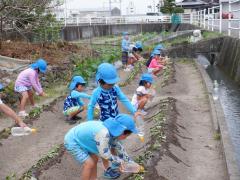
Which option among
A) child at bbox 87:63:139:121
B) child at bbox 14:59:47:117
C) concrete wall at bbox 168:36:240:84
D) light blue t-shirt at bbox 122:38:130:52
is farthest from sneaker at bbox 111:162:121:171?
light blue t-shirt at bbox 122:38:130:52

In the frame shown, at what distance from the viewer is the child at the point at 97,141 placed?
437 cm

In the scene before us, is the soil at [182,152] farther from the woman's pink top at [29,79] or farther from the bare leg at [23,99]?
the bare leg at [23,99]

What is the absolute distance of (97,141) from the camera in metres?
4.46

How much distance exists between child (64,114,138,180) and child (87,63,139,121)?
84cm

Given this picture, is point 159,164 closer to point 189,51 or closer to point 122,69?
point 122,69

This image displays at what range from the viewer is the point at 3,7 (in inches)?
A: 551

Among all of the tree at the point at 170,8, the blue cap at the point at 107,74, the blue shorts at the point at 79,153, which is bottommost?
the blue shorts at the point at 79,153

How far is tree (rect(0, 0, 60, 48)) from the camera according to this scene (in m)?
14.6

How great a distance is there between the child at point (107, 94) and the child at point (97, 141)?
0.84 m

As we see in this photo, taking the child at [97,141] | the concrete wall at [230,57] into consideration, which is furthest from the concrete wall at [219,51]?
the child at [97,141]

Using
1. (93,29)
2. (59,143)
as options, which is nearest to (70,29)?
(93,29)

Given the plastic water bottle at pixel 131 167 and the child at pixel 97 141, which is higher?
the child at pixel 97 141

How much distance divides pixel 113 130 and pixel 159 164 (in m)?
1.41

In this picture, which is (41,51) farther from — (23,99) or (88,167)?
(88,167)
